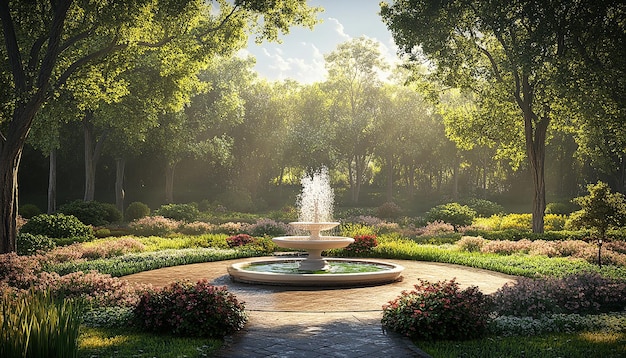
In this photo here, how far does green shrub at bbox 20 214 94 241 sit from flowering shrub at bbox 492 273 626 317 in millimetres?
17633

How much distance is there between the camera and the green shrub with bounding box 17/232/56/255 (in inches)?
730

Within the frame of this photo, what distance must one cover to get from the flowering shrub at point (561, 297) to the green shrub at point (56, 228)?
17.6m

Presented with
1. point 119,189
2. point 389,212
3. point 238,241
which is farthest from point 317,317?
point 119,189

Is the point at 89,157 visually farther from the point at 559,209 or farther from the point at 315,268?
the point at 559,209

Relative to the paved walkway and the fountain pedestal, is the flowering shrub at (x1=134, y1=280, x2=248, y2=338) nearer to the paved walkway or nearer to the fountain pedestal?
the paved walkway

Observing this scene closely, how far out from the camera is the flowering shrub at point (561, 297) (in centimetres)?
989

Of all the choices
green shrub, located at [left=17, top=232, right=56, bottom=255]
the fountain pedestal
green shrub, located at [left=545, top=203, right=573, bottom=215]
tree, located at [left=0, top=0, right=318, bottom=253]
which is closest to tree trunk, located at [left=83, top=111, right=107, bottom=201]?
tree, located at [left=0, top=0, right=318, bottom=253]

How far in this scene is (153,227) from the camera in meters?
27.8

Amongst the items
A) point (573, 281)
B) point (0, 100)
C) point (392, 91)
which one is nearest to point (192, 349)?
point (573, 281)

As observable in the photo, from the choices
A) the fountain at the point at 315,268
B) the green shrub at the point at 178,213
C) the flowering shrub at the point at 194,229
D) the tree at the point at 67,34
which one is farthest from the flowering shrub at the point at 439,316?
the green shrub at the point at 178,213

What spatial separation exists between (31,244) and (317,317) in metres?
13.4

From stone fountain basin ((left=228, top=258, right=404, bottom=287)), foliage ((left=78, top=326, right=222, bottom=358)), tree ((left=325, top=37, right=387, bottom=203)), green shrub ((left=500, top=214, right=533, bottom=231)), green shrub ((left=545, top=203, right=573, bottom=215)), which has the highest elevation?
tree ((left=325, top=37, right=387, bottom=203))

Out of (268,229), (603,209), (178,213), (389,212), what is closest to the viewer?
(603,209)

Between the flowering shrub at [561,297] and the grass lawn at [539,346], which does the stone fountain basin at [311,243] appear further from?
the grass lawn at [539,346]
